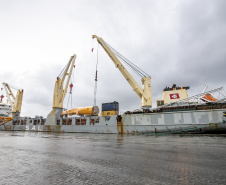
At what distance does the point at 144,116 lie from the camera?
76.1 ft

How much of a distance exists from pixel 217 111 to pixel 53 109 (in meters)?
33.1

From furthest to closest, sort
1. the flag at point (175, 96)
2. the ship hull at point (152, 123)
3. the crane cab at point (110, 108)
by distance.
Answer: the crane cab at point (110, 108) < the flag at point (175, 96) < the ship hull at point (152, 123)

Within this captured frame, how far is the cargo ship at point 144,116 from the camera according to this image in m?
19.3

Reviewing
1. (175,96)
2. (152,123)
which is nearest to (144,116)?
(152,123)

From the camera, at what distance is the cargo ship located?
19.3 meters

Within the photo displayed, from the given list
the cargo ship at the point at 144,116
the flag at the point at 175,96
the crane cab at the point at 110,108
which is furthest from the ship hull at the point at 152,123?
the flag at the point at 175,96

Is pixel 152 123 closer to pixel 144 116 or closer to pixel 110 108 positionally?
pixel 144 116

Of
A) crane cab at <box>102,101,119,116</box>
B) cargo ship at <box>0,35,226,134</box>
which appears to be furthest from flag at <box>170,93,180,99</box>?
crane cab at <box>102,101,119,116</box>

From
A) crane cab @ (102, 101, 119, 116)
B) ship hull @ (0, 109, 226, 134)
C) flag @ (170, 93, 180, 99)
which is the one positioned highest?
flag @ (170, 93, 180, 99)

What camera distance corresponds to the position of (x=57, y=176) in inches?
99.3

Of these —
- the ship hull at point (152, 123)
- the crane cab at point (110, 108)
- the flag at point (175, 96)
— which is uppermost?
the flag at point (175, 96)

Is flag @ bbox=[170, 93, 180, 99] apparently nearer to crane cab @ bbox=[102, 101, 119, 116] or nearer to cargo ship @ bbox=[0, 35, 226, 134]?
cargo ship @ bbox=[0, 35, 226, 134]

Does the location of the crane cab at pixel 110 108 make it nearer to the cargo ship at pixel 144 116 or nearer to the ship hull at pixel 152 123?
the cargo ship at pixel 144 116

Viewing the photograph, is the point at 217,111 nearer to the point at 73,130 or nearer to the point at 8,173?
the point at 8,173
